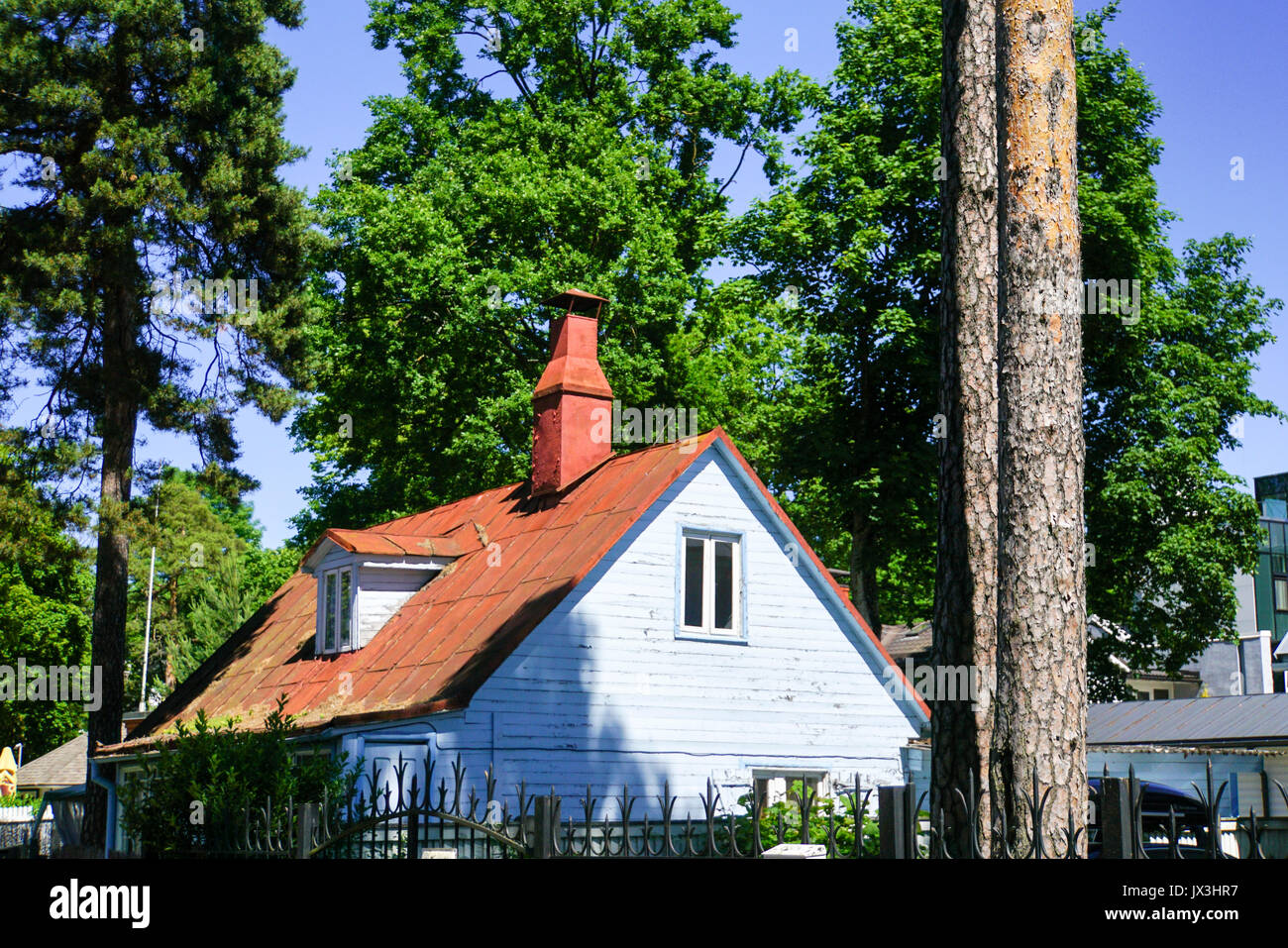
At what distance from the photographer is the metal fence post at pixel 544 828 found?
670 cm

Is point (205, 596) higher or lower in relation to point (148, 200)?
lower

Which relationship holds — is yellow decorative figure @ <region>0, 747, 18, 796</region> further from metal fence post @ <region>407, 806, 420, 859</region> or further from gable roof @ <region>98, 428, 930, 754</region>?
metal fence post @ <region>407, 806, 420, 859</region>

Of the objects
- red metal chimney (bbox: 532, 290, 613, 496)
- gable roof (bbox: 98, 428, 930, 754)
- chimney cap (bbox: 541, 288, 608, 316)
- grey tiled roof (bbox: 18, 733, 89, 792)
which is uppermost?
chimney cap (bbox: 541, 288, 608, 316)

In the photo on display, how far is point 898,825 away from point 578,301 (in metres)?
17.6

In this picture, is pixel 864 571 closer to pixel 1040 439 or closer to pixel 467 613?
pixel 467 613

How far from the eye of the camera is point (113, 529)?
22203mm

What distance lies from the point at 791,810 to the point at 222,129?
52.2 ft

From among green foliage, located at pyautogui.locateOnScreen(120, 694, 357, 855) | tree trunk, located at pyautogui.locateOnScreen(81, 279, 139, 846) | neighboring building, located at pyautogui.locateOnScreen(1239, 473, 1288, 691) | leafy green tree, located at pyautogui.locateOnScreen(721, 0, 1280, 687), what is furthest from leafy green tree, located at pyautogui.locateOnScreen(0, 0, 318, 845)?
neighboring building, located at pyautogui.locateOnScreen(1239, 473, 1288, 691)

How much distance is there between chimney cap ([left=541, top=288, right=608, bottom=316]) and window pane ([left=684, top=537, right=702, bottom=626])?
16.7ft

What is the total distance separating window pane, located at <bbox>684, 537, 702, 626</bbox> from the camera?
1917 centimetres

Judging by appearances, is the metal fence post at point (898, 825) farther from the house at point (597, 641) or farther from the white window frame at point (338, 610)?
the white window frame at point (338, 610)

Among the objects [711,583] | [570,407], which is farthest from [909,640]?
[711,583]

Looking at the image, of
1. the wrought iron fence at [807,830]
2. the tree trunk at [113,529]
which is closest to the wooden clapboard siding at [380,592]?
the tree trunk at [113,529]
